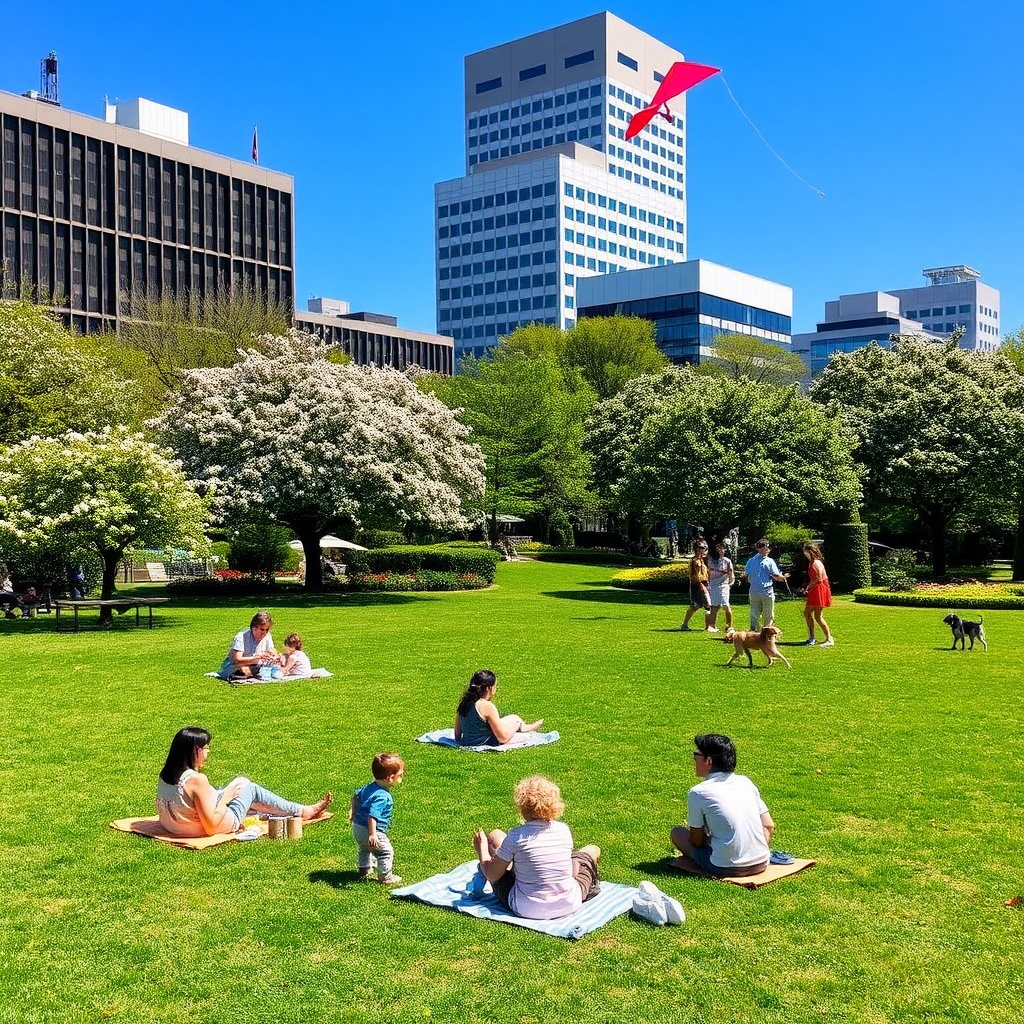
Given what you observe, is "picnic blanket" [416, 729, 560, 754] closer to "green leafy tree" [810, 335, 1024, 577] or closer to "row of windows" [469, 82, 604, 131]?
"green leafy tree" [810, 335, 1024, 577]

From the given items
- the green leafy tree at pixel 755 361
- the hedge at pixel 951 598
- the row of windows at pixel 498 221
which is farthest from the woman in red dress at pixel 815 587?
the row of windows at pixel 498 221

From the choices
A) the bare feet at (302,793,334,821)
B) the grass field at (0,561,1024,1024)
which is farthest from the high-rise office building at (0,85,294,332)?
the bare feet at (302,793,334,821)

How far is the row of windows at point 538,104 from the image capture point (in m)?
134

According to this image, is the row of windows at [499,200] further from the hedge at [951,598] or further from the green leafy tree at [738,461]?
the hedge at [951,598]

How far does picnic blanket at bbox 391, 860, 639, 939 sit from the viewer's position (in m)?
6.23

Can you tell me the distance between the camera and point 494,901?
6.66 m

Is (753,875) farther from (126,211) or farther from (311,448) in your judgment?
(126,211)

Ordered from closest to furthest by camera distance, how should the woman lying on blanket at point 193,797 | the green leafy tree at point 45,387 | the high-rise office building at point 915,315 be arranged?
1. the woman lying on blanket at point 193,797
2. the green leafy tree at point 45,387
3. the high-rise office building at point 915,315

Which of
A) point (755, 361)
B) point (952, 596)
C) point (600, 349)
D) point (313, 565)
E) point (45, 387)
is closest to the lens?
point (952, 596)

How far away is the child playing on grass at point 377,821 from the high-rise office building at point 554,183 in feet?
358

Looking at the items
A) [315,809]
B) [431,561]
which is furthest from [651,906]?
[431,561]

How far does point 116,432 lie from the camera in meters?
23.5

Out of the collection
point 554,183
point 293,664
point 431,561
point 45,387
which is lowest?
point 293,664

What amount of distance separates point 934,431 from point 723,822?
31400mm
